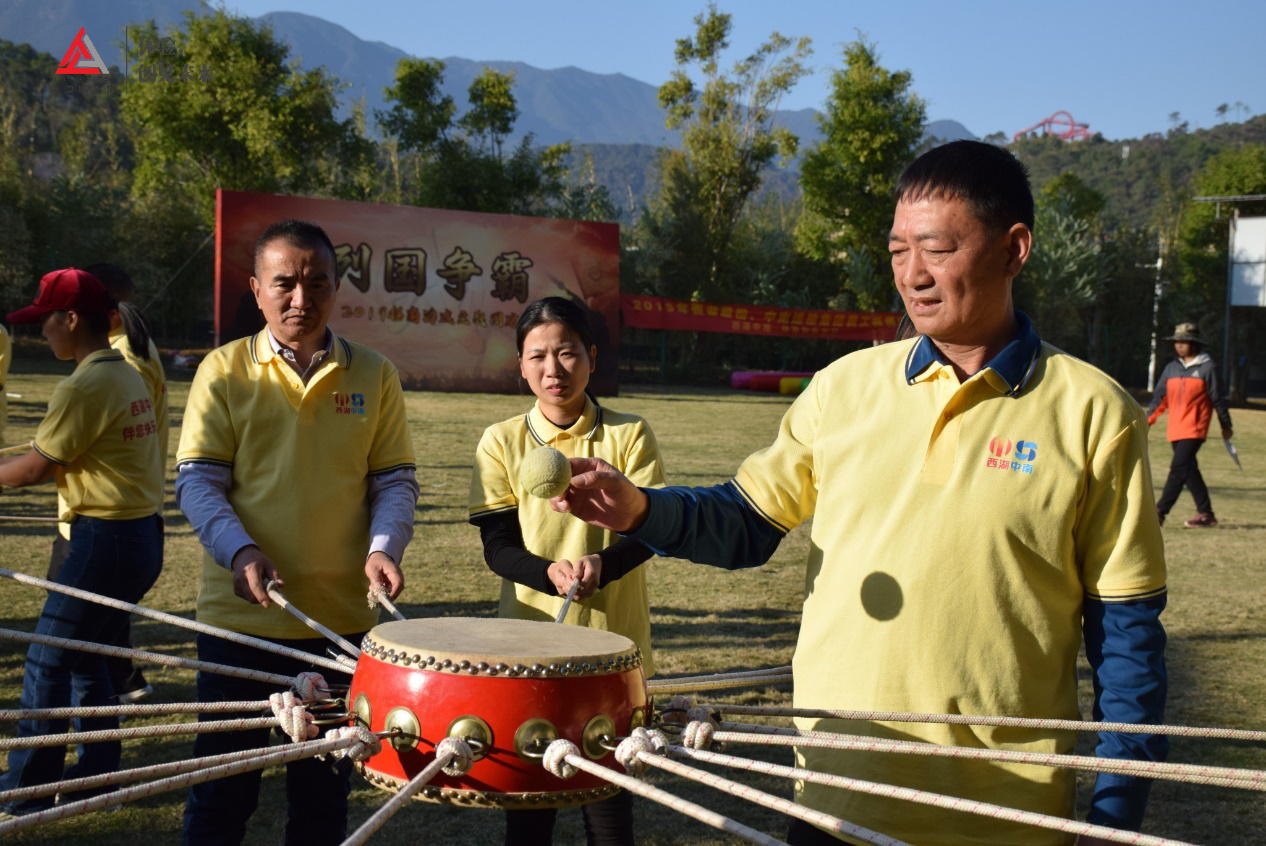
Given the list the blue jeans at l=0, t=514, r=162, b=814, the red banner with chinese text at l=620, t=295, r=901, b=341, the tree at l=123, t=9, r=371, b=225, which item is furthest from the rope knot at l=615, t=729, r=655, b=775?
the red banner with chinese text at l=620, t=295, r=901, b=341

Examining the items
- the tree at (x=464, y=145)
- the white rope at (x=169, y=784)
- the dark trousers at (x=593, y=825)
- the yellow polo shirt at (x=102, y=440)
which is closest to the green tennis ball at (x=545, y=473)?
the white rope at (x=169, y=784)

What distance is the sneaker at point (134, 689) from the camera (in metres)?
4.59

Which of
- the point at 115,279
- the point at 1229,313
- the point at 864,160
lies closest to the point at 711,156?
the point at 864,160

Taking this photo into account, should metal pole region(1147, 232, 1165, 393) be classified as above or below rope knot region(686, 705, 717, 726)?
above

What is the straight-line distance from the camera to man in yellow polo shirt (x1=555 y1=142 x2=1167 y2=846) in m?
1.72

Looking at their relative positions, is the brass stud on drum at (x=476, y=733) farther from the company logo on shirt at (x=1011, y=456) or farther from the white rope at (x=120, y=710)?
the company logo on shirt at (x=1011, y=456)

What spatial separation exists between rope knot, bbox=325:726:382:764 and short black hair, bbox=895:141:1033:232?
124 cm

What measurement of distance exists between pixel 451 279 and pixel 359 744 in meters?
22.2

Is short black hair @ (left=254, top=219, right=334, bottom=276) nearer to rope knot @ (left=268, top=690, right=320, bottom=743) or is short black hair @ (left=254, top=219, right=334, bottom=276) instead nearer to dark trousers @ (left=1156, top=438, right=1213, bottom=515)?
rope knot @ (left=268, top=690, right=320, bottom=743)

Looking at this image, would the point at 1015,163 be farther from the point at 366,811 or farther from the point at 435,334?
the point at 435,334

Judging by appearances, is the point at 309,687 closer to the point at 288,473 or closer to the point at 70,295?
the point at 288,473

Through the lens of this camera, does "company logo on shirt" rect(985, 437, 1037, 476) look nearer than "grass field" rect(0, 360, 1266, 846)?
Yes

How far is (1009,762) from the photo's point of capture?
5.74 ft

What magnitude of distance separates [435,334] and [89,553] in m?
19.9
